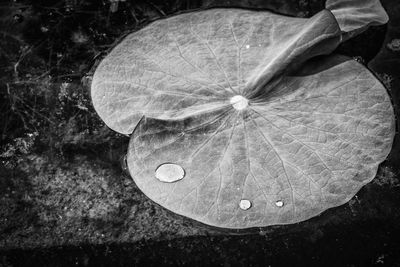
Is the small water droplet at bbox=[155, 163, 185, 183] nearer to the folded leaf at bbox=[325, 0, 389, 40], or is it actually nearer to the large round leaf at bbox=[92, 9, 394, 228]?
the large round leaf at bbox=[92, 9, 394, 228]

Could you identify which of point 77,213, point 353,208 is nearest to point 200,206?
point 77,213

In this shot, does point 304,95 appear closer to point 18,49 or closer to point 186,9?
point 186,9

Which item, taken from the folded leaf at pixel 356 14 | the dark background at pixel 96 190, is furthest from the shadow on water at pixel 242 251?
the folded leaf at pixel 356 14

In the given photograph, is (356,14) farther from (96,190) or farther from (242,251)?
(96,190)

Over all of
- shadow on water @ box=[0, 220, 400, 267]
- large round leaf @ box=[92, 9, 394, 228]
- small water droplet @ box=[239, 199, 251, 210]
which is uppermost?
large round leaf @ box=[92, 9, 394, 228]

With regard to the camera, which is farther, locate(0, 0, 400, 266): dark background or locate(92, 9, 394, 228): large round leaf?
locate(0, 0, 400, 266): dark background

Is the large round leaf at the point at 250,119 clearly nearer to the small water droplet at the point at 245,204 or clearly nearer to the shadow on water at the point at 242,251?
the small water droplet at the point at 245,204

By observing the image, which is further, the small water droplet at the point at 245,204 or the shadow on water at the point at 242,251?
the shadow on water at the point at 242,251

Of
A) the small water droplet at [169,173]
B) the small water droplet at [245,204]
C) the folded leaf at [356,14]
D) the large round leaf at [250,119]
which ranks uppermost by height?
the folded leaf at [356,14]

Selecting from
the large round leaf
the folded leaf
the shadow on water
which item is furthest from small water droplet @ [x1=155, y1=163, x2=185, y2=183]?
the folded leaf
